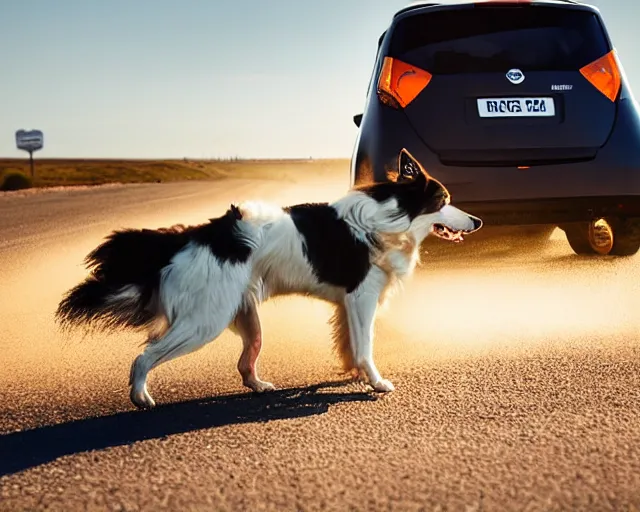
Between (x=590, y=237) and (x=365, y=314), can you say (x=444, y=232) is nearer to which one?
(x=365, y=314)

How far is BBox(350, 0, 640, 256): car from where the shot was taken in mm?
6367

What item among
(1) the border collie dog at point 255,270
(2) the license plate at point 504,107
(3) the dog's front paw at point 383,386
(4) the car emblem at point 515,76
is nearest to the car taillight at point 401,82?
(2) the license plate at point 504,107

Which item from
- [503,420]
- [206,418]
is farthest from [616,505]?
[206,418]

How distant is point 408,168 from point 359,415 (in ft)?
7.05

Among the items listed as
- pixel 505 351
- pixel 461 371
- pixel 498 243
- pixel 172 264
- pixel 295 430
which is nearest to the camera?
pixel 295 430

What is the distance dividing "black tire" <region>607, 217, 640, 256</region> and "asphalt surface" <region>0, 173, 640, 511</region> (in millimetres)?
697

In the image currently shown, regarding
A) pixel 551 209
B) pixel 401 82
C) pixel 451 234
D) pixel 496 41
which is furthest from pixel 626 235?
pixel 451 234

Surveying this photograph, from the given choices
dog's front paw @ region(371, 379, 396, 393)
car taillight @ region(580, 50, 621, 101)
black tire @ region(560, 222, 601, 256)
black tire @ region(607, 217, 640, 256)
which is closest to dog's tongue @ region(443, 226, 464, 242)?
dog's front paw @ region(371, 379, 396, 393)

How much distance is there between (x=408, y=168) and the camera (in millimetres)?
5555

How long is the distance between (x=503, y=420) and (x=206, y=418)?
1351 millimetres

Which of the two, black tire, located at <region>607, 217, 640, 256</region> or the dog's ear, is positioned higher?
the dog's ear

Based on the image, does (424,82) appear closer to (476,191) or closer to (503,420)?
(476,191)

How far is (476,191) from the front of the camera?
21.0ft

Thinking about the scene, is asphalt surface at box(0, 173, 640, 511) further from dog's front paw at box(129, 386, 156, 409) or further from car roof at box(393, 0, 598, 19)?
car roof at box(393, 0, 598, 19)
